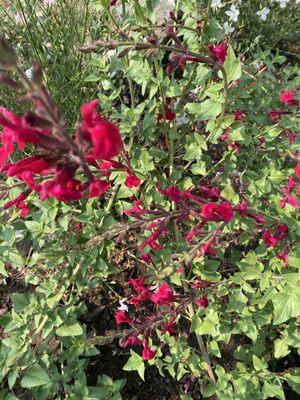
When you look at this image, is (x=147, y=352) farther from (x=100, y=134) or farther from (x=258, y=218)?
(x=100, y=134)

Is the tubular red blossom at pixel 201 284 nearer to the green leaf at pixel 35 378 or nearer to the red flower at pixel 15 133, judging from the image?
the green leaf at pixel 35 378

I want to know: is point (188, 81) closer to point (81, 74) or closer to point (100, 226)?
point (100, 226)

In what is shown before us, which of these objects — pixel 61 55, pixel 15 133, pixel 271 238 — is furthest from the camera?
pixel 61 55

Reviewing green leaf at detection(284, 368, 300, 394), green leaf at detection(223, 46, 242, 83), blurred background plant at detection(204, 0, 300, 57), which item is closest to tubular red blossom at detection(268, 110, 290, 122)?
green leaf at detection(223, 46, 242, 83)

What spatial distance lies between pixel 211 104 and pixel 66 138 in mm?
979

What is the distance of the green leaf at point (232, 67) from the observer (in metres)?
1.52

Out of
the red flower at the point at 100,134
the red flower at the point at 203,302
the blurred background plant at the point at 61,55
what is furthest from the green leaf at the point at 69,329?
the blurred background plant at the point at 61,55

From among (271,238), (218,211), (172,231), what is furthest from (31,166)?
(172,231)

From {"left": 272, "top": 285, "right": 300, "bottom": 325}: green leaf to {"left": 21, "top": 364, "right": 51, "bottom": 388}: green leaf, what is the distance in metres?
0.90

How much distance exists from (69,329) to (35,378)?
264 mm

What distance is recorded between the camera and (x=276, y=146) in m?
2.14

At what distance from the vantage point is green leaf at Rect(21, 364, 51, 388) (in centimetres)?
152

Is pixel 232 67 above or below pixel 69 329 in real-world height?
above

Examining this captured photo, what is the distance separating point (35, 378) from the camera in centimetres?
154
